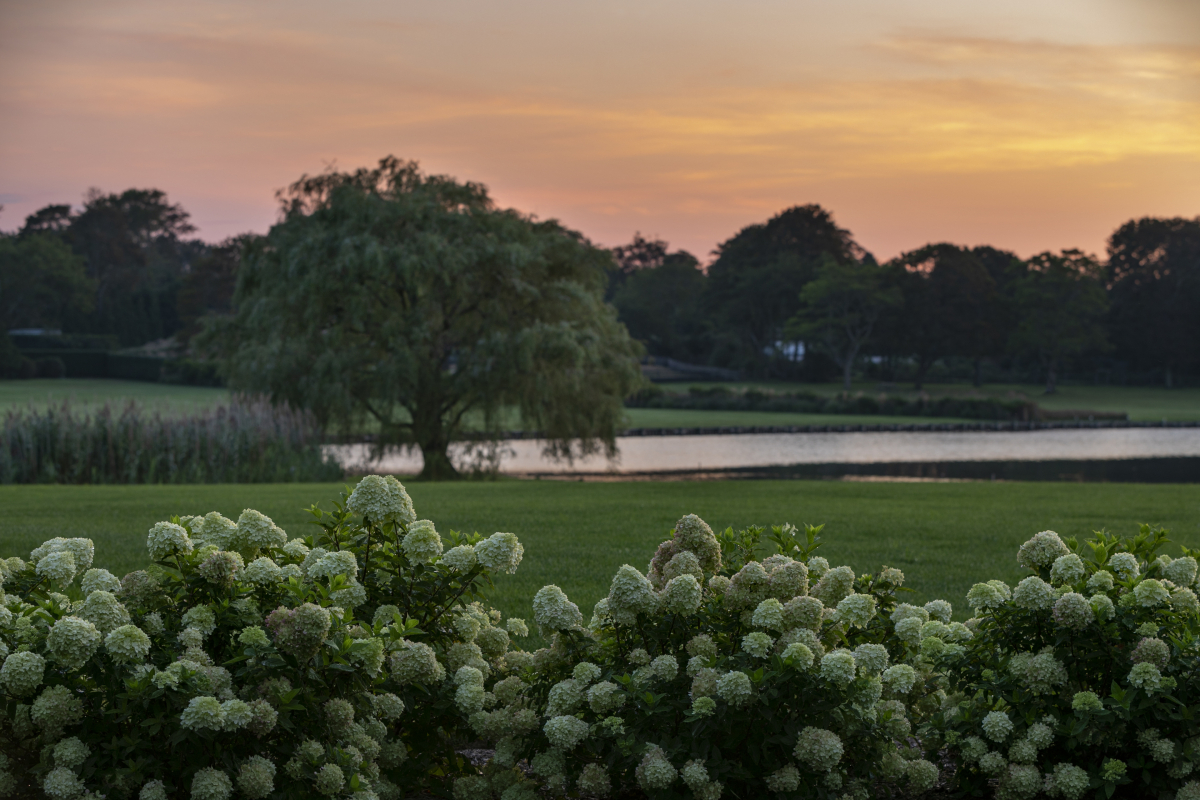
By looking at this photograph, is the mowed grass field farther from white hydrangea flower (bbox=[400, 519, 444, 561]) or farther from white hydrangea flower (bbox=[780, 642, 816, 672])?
white hydrangea flower (bbox=[780, 642, 816, 672])

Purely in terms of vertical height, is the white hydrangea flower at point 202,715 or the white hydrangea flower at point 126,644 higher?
the white hydrangea flower at point 126,644

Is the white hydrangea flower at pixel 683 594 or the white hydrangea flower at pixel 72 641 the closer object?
the white hydrangea flower at pixel 72 641

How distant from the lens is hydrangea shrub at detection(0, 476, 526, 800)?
2.78m

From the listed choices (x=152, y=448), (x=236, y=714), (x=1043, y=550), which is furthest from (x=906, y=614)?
(x=152, y=448)

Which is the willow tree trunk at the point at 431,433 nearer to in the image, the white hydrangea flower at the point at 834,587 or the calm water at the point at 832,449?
the calm water at the point at 832,449

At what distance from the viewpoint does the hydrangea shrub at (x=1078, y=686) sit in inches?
120

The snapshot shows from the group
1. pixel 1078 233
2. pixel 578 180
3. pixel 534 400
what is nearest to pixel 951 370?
pixel 1078 233

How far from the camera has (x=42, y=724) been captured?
2.80 meters

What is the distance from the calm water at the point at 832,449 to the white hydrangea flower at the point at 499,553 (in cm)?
1787

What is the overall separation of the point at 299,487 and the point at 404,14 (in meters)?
10.0

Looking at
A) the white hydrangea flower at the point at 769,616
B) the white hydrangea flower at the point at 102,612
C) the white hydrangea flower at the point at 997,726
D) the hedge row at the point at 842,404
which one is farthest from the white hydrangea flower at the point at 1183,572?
the hedge row at the point at 842,404

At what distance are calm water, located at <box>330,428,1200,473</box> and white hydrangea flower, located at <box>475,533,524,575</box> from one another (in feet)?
58.6

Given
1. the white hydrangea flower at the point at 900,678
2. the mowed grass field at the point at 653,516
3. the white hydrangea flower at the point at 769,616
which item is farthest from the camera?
the mowed grass field at the point at 653,516

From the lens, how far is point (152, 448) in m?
16.4
